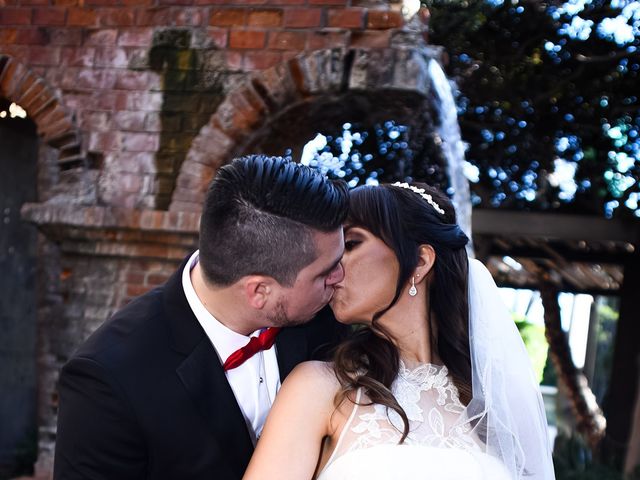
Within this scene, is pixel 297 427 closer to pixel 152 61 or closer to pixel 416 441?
pixel 416 441

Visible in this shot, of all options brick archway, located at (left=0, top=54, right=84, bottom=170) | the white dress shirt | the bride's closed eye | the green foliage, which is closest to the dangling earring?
the bride's closed eye

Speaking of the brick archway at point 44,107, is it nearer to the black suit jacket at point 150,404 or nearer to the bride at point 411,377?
the black suit jacket at point 150,404

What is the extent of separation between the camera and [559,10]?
748cm

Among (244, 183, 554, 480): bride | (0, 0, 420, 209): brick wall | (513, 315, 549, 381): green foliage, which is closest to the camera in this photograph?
(244, 183, 554, 480): bride

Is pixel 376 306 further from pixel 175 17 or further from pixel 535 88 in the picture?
pixel 535 88

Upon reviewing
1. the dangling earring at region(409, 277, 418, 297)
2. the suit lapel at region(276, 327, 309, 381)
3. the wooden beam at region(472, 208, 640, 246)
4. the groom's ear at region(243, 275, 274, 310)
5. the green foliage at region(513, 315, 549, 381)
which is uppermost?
the groom's ear at region(243, 275, 274, 310)

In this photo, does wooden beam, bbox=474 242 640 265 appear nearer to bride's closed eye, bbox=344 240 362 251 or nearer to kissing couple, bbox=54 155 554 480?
kissing couple, bbox=54 155 554 480

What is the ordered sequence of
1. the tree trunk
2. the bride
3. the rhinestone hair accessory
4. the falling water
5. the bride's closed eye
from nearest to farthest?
the bride
the bride's closed eye
the rhinestone hair accessory
the falling water
the tree trunk

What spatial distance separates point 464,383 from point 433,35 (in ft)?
16.4

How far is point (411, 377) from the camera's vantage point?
2.82 m

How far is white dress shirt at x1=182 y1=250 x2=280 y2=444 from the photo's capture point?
257cm

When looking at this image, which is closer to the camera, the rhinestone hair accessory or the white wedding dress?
the white wedding dress

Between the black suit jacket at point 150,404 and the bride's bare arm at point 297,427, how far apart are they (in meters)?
0.11

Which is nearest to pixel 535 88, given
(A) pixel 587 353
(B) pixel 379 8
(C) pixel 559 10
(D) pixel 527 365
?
(C) pixel 559 10
